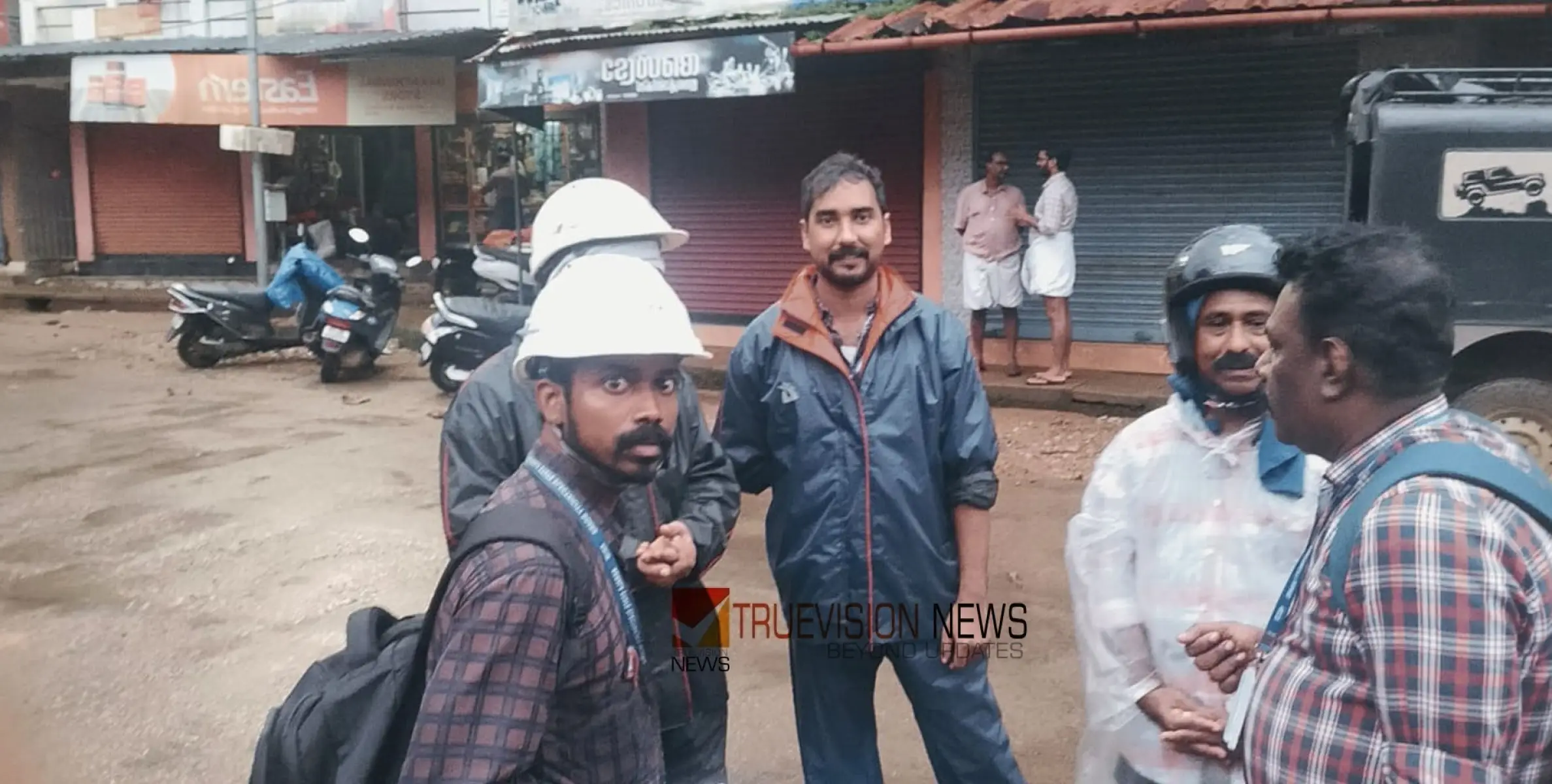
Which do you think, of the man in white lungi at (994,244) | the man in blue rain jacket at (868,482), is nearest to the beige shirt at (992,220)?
the man in white lungi at (994,244)

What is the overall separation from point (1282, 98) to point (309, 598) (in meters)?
7.30

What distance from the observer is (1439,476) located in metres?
1.31

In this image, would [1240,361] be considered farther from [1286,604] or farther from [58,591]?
[58,591]

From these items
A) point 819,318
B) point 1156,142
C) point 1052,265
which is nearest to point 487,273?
point 1052,265

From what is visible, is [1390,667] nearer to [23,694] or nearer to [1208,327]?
[1208,327]

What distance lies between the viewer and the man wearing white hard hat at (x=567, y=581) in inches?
60.5

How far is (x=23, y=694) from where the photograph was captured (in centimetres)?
434

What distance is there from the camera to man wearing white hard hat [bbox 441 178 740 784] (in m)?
2.35

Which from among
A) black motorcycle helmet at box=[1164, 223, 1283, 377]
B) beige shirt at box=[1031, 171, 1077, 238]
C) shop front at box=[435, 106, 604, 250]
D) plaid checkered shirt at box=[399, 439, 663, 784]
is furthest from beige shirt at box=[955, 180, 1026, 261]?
shop front at box=[435, 106, 604, 250]

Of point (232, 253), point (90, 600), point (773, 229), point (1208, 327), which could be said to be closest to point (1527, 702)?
point (1208, 327)

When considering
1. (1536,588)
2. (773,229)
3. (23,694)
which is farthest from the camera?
(773,229)

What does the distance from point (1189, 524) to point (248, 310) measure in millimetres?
10984

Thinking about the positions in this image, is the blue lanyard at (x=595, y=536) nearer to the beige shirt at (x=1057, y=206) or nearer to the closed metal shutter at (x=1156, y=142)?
the beige shirt at (x=1057, y=206)

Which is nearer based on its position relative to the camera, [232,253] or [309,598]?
[309,598]
